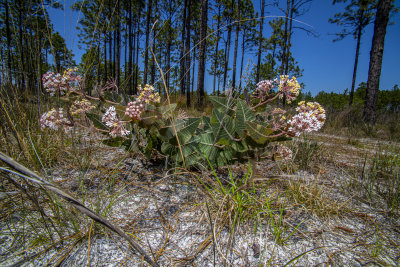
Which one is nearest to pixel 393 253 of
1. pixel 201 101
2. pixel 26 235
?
pixel 26 235

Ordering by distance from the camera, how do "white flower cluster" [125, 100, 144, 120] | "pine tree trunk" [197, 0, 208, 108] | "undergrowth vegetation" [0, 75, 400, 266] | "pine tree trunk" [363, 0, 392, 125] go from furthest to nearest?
"pine tree trunk" [197, 0, 208, 108] < "pine tree trunk" [363, 0, 392, 125] < "white flower cluster" [125, 100, 144, 120] < "undergrowth vegetation" [0, 75, 400, 266]

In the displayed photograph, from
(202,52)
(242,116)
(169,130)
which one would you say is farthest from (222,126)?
(202,52)

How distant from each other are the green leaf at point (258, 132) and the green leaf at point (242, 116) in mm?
74

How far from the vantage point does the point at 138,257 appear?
23.5 inches

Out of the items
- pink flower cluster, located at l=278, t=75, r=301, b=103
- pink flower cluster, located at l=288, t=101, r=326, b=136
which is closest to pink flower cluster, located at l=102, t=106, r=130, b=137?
pink flower cluster, located at l=288, t=101, r=326, b=136

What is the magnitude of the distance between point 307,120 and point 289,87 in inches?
14.7

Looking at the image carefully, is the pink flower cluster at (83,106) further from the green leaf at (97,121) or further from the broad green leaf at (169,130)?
the broad green leaf at (169,130)

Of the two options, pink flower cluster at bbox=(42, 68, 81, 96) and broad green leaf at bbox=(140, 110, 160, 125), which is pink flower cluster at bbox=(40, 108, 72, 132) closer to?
pink flower cluster at bbox=(42, 68, 81, 96)

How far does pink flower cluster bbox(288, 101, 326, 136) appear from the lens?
31.7 inches

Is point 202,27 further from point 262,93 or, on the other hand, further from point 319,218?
point 319,218

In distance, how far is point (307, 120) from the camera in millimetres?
798

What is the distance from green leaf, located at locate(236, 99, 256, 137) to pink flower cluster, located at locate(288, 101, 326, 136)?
0.21 metres

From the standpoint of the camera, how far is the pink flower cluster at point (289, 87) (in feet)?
3.53

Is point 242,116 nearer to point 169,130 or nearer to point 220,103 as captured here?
point 220,103
